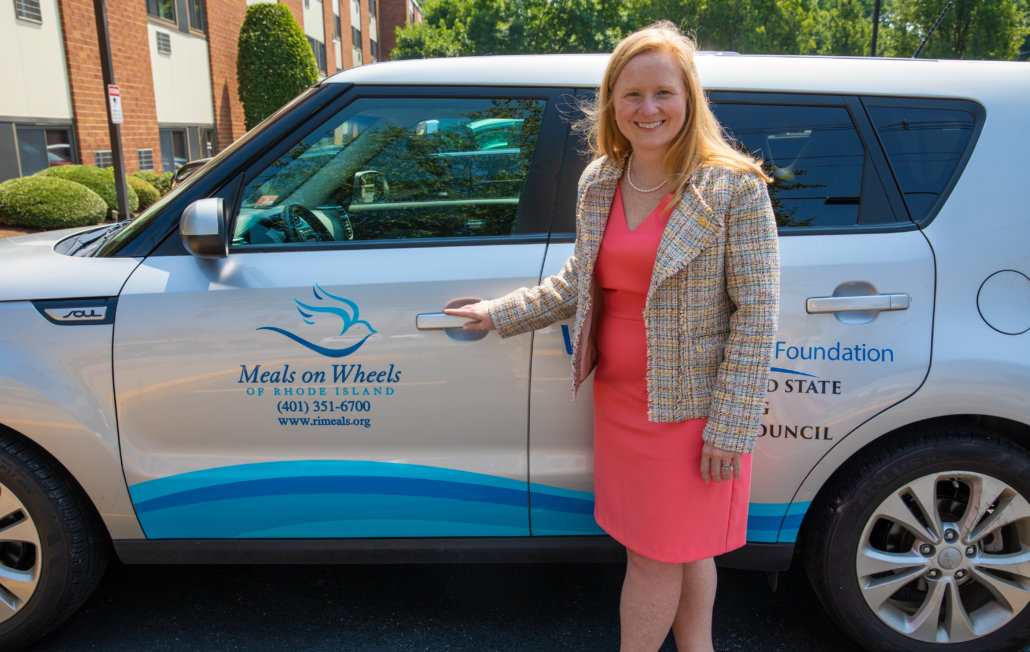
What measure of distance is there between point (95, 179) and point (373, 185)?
10874 millimetres

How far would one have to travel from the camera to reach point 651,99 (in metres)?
1.81

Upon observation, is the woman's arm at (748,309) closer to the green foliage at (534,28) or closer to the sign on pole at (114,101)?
the sign on pole at (114,101)

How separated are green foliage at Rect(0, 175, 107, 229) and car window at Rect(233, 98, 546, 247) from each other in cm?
914

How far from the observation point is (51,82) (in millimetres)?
11820

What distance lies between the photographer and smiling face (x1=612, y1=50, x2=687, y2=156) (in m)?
1.80

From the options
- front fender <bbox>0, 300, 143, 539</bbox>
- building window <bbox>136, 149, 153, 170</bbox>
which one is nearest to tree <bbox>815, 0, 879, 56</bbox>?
building window <bbox>136, 149, 153, 170</bbox>

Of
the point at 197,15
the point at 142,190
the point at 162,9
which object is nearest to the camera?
the point at 142,190

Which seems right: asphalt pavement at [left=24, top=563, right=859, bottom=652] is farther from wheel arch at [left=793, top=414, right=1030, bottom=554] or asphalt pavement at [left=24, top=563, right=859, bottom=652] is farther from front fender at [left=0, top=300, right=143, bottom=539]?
front fender at [left=0, top=300, right=143, bottom=539]

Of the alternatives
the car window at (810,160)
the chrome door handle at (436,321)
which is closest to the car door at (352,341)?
the chrome door handle at (436,321)

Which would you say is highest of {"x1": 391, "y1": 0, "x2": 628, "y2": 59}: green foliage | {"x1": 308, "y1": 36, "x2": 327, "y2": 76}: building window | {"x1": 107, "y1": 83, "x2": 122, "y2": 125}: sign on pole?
{"x1": 391, "y1": 0, "x2": 628, "y2": 59}: green foliage

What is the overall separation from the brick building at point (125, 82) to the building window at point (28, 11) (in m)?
0.01

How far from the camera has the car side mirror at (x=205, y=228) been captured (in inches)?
85.4

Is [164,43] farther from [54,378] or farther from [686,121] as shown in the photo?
[686,121]

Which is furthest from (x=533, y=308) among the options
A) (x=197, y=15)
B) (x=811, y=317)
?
(x=197, y=15)
